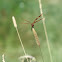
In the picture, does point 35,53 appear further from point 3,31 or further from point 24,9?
point 24,9

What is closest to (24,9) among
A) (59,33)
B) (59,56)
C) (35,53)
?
(59,33)

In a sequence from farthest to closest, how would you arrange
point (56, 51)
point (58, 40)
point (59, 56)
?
point (58, 40), point (56, 51), point (59, 56)

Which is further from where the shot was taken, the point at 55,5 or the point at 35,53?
the point at 55,5

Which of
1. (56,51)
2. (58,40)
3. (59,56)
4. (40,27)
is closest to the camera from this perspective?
(59,56)

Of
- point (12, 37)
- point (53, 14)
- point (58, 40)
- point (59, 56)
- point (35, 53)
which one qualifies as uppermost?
point (53, 14)

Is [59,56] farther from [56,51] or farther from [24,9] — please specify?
[24,9]

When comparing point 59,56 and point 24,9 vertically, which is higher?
point 24,9
